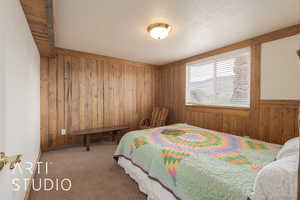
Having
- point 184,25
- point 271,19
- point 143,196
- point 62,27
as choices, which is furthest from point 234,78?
point 62,27

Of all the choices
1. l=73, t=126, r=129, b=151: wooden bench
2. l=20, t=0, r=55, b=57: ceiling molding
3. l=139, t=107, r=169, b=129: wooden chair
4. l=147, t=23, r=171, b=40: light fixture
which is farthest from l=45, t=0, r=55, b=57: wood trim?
l=139, t=107, r=169, b=129: wooden chair

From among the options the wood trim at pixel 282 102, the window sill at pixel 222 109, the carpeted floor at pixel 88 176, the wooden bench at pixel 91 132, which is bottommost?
the carpeted floor at pixel 88 176

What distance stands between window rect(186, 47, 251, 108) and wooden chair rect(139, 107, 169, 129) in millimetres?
769

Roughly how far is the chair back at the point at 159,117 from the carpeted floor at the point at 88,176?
A: 4.98 ft

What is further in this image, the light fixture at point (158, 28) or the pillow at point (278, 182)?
the light fixture at point (158, 28)

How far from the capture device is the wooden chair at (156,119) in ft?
13.5

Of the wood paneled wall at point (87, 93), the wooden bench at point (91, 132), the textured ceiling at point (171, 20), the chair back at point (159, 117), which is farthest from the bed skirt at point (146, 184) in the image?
the textured ceiling at point (171, 20)

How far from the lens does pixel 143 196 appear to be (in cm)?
177

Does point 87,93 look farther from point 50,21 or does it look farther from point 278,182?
point 278,182

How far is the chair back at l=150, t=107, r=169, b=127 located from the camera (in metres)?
4.12

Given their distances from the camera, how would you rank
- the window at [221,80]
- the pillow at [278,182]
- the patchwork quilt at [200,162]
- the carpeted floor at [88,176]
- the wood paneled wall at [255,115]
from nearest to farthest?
1. the pillow at [278,182]
2. the patchwork quilt at [200,162]
3. the carpeted floor at [88,176]
4. the wood paneled wall at [255,115]
5. the window at [221,80]

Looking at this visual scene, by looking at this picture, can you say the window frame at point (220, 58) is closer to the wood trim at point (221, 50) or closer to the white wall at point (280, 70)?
the wood trim at point (221, 50)

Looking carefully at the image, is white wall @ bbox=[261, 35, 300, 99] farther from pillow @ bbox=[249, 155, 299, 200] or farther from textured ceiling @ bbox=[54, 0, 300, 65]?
pillow @ bbox=[249, 155, 299, 200]

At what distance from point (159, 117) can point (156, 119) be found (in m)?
0.11
